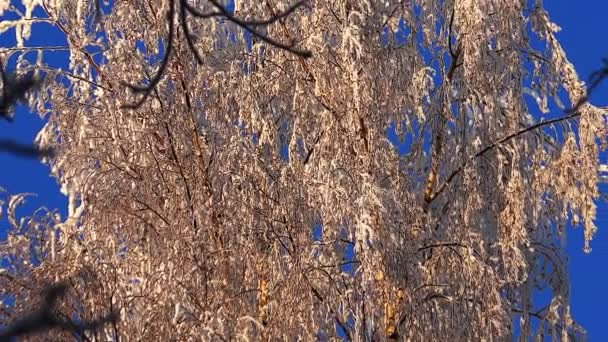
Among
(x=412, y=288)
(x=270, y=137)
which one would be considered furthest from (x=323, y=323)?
(x=270, y=137)

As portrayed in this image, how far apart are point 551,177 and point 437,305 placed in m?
1.16

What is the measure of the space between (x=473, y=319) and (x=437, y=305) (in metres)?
0.21

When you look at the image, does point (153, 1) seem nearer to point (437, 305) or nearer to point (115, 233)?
point (115, 233)

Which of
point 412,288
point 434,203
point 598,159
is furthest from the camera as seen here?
point 434,203

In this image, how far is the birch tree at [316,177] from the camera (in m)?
5.55

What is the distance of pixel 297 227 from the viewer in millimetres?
5840

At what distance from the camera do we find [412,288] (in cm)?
570

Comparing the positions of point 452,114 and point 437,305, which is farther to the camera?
point 452,114

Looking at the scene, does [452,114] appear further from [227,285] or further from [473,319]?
[227,285]

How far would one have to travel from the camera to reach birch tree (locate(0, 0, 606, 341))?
18.2 feet

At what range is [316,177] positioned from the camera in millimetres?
5883

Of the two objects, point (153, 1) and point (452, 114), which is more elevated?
point (153, 1)

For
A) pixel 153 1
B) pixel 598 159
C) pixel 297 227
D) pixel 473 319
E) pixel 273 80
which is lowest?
pixel 473 319

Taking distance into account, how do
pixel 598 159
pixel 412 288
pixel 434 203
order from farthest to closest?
pixel 434 203 → pixel 598 159 → pixel 412 288
